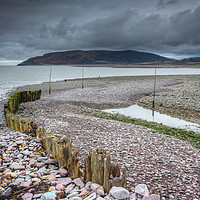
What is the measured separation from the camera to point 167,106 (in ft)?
65.6

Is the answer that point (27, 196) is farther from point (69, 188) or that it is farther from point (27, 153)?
point (27, 153)

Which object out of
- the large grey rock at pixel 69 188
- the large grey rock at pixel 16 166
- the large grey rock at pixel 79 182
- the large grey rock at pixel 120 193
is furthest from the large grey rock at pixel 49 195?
the large grey rock at pixel 16 166

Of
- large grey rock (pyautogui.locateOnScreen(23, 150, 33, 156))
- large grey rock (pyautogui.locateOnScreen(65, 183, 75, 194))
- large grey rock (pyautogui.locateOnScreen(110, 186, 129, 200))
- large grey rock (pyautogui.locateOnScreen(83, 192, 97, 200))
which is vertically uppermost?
large grey rock (pyautogui.locateOnScreen(110, 186, 129, 200))

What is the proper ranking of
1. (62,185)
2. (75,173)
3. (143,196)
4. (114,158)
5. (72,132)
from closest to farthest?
(143,196) → (62,185) → (75,173) → (114,158) → (72,132)

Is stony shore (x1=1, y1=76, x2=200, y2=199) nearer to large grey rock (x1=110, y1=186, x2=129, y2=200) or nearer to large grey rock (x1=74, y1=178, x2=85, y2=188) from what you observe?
large grey rock (x1=110, y1=186, x2=129, y2=200)

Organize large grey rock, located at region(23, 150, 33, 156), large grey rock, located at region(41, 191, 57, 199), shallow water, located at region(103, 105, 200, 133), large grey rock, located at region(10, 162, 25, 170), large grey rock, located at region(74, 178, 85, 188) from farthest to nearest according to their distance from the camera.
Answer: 1. shallow water, located at region(103, 105, 200, 133)
2. large grey rock, located at region(23, 150, 33, 156)
3. large grey rock, located at region(10, 162, 25, 170)
4. large grey rock, located at region(74, 178, 85, 188)
5. large grey rock, located at region(41, 191, 57, 199)

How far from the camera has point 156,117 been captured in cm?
1692

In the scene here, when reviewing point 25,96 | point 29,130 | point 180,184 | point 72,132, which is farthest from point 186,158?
point 25,96

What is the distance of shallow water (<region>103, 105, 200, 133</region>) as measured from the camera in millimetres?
14117

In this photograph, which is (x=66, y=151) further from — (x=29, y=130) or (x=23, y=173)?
(x=29, y=130)

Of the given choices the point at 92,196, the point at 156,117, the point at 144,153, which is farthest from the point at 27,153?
the point at 156,117

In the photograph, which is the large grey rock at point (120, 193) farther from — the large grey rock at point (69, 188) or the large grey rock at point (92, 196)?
the large grey rock at point (69, 188)

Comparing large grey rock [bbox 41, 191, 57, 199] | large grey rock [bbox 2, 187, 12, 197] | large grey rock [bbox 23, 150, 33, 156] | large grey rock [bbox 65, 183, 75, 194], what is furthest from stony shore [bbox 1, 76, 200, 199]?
large grey rock [bbox 2, 187, 12, 197]

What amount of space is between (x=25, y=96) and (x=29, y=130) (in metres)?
14.1
